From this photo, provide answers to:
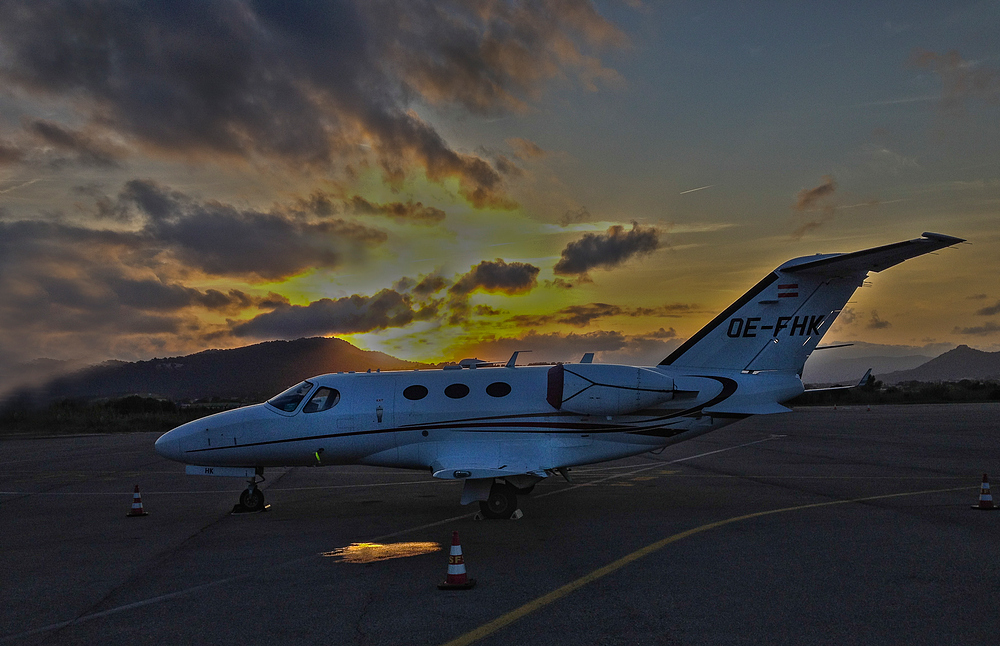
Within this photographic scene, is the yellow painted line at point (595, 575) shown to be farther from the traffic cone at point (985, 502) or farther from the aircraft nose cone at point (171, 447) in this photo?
the aircraft nose cone at point (171, 447)

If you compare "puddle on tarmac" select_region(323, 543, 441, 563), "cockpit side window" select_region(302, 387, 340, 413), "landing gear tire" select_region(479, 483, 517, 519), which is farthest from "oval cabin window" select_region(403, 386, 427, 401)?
→ "puddle on tarmac" select_region(323, 543, 441, 563)

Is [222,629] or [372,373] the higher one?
[372,373]

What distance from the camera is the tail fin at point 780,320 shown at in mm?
14633

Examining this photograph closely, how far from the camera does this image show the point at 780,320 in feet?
48.5

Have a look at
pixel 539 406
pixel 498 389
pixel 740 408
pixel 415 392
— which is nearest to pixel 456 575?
pixel 539 406

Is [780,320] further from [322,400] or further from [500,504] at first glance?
[322,400]

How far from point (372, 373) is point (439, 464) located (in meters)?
2.70

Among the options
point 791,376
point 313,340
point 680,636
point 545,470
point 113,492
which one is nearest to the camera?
point 680,636

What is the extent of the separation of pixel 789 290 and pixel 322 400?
33.6 ft

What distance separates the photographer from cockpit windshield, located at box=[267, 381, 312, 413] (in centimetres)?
1458

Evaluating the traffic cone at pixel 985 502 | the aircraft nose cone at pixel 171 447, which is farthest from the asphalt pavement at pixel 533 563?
the aircraft nose cone at pixel 171 447

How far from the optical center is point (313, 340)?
190 metres

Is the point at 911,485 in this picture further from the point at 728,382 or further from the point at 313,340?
the point at 313,340

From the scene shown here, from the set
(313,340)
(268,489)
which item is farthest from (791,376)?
(313,340)
